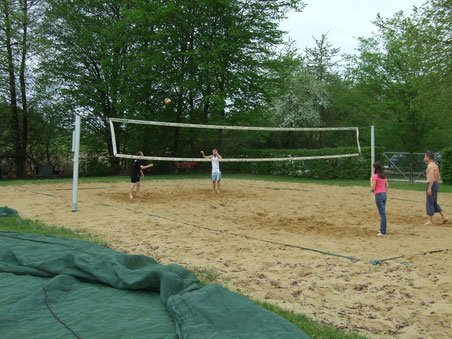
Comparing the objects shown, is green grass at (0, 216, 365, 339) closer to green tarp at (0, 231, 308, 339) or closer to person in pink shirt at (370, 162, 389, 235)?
green tarp at (0, 231, 308, 339)

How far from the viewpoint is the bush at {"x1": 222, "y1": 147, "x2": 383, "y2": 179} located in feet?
66.2

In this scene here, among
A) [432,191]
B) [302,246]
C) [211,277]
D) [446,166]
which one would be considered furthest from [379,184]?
[446,166]

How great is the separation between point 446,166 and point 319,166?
6.58 meters

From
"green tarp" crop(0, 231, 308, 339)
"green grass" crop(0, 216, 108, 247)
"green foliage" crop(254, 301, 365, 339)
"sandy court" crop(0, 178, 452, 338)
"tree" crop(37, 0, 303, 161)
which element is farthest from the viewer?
"tree" crop(37, 0, 303, 161)

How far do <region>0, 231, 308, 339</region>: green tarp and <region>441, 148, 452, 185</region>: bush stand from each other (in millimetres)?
19521

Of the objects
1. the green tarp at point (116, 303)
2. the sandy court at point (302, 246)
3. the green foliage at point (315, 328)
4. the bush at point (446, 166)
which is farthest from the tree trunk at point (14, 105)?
the bush at point (446, 166)

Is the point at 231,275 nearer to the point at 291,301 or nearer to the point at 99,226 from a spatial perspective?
the point at 291,301

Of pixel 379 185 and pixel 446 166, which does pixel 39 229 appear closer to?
pixel 379 185

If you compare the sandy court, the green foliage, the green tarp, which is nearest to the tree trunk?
the sandy court

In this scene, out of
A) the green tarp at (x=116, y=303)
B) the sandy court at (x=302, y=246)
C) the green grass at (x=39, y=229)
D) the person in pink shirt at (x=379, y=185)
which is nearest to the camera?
the green tarp at (x=116, y=303)

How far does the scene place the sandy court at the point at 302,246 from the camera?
373 centimetres

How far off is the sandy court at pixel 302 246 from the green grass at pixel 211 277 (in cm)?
14

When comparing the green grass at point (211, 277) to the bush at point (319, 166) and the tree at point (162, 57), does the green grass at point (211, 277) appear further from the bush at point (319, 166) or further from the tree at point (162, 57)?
the bush at point (319, 166)

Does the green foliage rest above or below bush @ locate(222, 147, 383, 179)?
below
